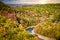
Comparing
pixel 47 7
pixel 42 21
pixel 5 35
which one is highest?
pixel 47 7

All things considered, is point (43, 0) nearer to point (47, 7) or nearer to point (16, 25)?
point (47, 7)

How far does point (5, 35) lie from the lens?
245cm

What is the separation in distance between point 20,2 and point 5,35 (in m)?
0.63

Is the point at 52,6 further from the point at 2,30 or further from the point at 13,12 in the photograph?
the point at 2,30

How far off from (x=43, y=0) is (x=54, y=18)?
38 centimetres

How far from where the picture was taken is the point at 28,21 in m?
2.57

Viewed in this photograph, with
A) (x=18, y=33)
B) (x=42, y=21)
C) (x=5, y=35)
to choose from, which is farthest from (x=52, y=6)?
(x=5, y=35)

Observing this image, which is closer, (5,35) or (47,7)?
(5,35)

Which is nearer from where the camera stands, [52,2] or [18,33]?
[18,33]

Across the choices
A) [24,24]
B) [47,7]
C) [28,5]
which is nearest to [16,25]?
[24,24]

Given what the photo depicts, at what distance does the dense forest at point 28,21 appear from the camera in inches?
96.8

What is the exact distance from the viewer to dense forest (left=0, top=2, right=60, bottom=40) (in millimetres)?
2459

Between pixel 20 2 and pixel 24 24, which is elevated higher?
pixel 20 2

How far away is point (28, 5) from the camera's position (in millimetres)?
2641
